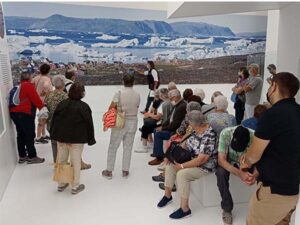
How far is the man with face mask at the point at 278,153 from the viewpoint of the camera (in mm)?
1951

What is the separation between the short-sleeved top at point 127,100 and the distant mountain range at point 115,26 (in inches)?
207

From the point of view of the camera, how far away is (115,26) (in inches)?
359

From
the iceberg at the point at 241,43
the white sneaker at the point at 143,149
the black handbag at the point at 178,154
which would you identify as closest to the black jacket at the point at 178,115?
the black handbag at the point at 178,154

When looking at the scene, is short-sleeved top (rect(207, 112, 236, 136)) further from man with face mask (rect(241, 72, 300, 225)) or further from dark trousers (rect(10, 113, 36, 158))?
dark trousers (rect(10, 113, 36, 158))

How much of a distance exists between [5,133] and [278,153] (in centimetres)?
392

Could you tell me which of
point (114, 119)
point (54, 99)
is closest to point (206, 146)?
point (114, 119)

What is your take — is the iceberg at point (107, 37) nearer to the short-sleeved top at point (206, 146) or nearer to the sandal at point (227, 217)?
the short-sleeved top at point (206, 146)

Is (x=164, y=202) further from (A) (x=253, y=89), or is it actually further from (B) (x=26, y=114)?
(A) (x=253, y=89)

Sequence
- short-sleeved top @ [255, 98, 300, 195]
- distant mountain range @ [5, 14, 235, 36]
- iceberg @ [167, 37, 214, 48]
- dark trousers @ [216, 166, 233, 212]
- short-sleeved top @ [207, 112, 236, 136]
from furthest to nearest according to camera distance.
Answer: iceberg @ [167, 37, 214, 48], distant mountain range @ [5, 14, 235, 36], short-sleeved top @ [207, 112, 236, 136], dark trousers @ [216, 166, 233, 212], short-sleeved top @ [255, 98, 300, 195]

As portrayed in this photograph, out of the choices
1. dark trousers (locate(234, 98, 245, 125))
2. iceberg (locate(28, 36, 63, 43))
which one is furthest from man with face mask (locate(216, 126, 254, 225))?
iceberg (locate(28, 36, 63, 43))

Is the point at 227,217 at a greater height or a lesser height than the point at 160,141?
lesser

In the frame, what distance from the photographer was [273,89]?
2078 millimetres

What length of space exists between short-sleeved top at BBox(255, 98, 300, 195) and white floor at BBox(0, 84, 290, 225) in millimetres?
1433

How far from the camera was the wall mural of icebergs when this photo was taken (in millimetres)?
8320
